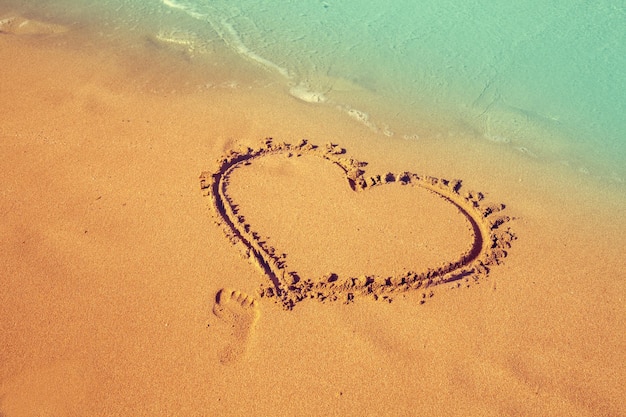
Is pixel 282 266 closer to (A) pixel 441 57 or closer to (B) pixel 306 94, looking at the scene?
(B) pixel 306 94

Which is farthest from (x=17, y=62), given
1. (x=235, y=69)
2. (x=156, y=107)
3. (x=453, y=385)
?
(x=453, y=385)

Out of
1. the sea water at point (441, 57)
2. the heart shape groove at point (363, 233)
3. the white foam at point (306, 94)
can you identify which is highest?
the sea water at point (441, 57)

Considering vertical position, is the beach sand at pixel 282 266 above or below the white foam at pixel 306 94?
below

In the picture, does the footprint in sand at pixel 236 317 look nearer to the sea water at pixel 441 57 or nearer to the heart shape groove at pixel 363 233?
the heart shape groove at pixel 363 233

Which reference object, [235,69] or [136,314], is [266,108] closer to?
[235,69]

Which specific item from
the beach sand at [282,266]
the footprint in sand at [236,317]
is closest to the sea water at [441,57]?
the beach sand at [282,266]

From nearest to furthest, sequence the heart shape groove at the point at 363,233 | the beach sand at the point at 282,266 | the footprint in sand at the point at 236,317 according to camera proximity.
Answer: the beach sand at the point at 282,266 < the footprint in sand at the point at 236,317 < the heart shape groove at the point at 363,233

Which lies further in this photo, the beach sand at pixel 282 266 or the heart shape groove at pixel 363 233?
the heart shape groove at pixel 363 233
